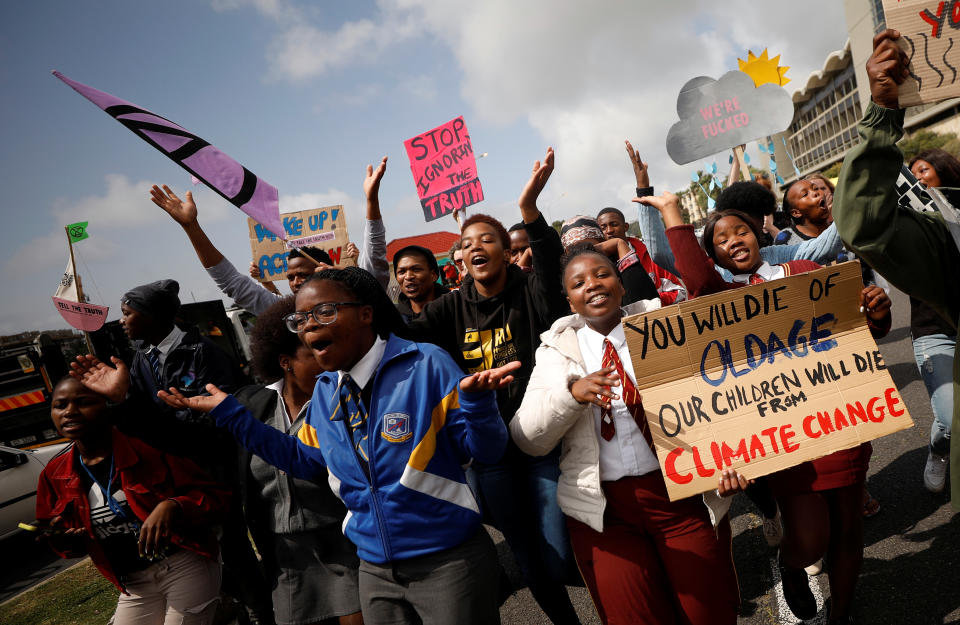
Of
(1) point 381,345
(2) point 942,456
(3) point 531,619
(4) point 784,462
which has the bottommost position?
(3) point 531,619

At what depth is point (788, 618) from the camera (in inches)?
103

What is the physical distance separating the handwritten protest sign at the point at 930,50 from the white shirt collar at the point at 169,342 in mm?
3818

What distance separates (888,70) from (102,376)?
351 cm

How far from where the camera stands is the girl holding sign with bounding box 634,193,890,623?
2.24 metres

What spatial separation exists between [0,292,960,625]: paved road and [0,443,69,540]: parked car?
20.3ft

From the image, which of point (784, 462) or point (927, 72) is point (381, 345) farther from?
point (927, 72)

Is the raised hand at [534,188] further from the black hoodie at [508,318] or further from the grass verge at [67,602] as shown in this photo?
the grass verge at [67,602]

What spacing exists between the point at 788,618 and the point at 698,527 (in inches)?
45.0

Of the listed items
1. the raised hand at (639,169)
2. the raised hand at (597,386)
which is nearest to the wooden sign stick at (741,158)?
the raised hand at (639,169)

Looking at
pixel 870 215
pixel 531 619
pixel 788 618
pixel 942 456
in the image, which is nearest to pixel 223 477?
pixel 531 619

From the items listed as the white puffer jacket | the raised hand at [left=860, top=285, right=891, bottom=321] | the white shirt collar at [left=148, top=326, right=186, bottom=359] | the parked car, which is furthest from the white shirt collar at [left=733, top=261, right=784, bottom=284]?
the parked car

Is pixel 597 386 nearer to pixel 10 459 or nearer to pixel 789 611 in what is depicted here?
pixel 789 611

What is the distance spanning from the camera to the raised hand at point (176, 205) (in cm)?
352

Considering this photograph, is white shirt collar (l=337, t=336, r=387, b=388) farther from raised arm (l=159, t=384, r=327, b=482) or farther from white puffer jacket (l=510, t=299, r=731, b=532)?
white puffer jacket (l=510, t=299, r=731, b=532)
